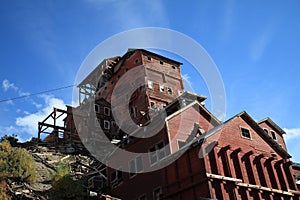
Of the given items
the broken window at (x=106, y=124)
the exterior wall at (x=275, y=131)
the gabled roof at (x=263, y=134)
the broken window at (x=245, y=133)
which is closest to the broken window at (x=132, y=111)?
the broken window at (x=106, y=124)

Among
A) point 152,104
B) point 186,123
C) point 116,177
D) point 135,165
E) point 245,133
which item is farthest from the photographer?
point 152,104

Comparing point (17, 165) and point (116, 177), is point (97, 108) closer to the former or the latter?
point (116, 177)

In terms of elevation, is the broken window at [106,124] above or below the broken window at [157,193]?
above

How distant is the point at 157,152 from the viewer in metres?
25.6

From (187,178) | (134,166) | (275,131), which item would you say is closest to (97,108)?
(134,166)

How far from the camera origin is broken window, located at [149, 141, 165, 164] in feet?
82.5

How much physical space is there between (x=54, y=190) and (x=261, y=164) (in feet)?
52.1

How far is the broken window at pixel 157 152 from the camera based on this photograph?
2514 centimetres

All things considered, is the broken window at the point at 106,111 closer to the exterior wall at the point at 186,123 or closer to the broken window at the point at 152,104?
the broken window at the point at 152,104

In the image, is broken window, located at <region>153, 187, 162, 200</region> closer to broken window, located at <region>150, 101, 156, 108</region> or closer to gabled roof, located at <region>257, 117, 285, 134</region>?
gabled roof, located at <region>257, 117, 285, 134</region>

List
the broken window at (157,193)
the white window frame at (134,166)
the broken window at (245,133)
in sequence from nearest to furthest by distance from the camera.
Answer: the broken window at (157,193), the broken window at (245,133), the white window frame at (134,166)

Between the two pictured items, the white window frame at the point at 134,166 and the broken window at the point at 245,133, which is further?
the white window frame at the point at 134,166

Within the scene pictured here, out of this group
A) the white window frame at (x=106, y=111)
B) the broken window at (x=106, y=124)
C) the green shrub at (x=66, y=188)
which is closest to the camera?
the green shrub at (x=66, y=188)

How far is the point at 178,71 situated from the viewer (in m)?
53.1
